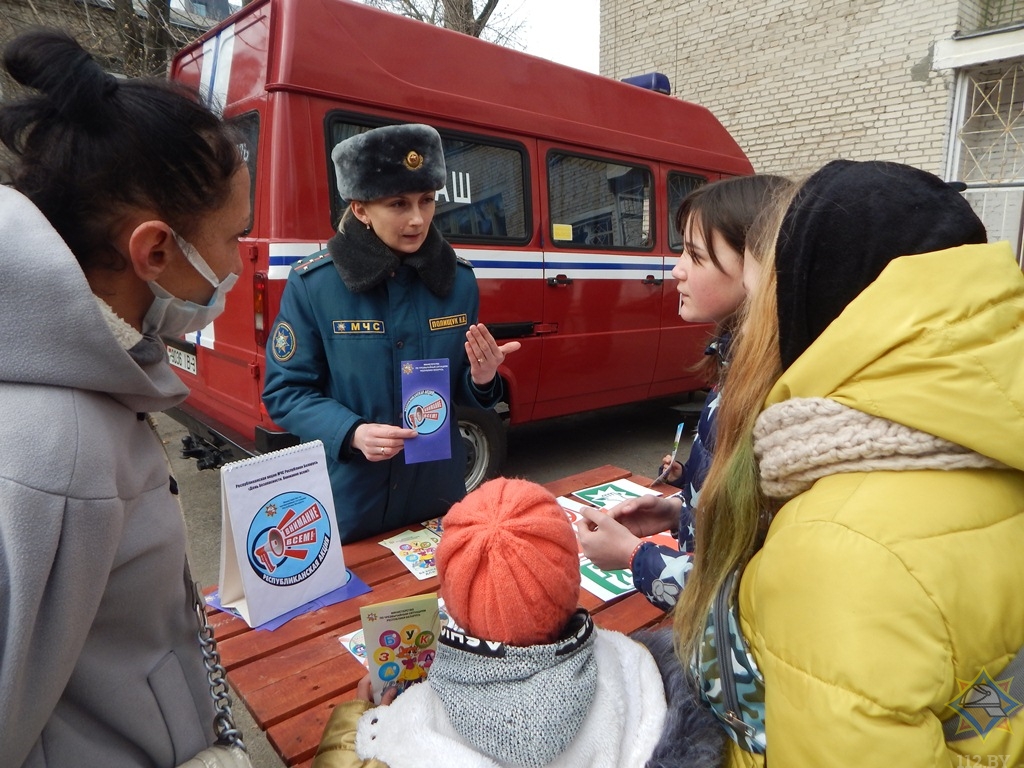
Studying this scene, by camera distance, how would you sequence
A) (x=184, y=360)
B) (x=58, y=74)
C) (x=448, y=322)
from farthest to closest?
(x=184, y=360), (x=448, y=322), (x=58, y=74)

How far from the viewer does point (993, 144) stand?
29.1 feet

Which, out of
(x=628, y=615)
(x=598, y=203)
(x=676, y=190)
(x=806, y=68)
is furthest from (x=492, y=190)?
(x=806, y=68)

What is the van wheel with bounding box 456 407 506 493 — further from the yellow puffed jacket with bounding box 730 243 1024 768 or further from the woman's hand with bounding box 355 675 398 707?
the yellow puffed jacket with bounding box 730 243 1024 768

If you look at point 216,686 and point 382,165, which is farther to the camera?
point 382,165

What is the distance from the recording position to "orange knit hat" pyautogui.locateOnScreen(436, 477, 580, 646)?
2.96 feet

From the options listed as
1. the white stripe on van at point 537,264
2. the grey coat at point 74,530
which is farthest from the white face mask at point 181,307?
the white stripe on van at point 537,264

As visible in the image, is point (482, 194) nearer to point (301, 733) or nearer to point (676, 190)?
point (676, 190)

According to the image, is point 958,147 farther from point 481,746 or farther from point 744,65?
point 481,746

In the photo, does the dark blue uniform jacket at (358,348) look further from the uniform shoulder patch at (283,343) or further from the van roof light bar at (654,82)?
the van roof light bar at (654,82)

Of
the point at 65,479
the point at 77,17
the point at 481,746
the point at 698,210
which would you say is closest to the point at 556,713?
the point at 481,746

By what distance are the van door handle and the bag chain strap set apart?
11.5ft

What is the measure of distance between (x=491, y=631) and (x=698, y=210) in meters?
1.29

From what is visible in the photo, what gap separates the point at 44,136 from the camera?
86cm

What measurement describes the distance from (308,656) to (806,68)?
1167cm
